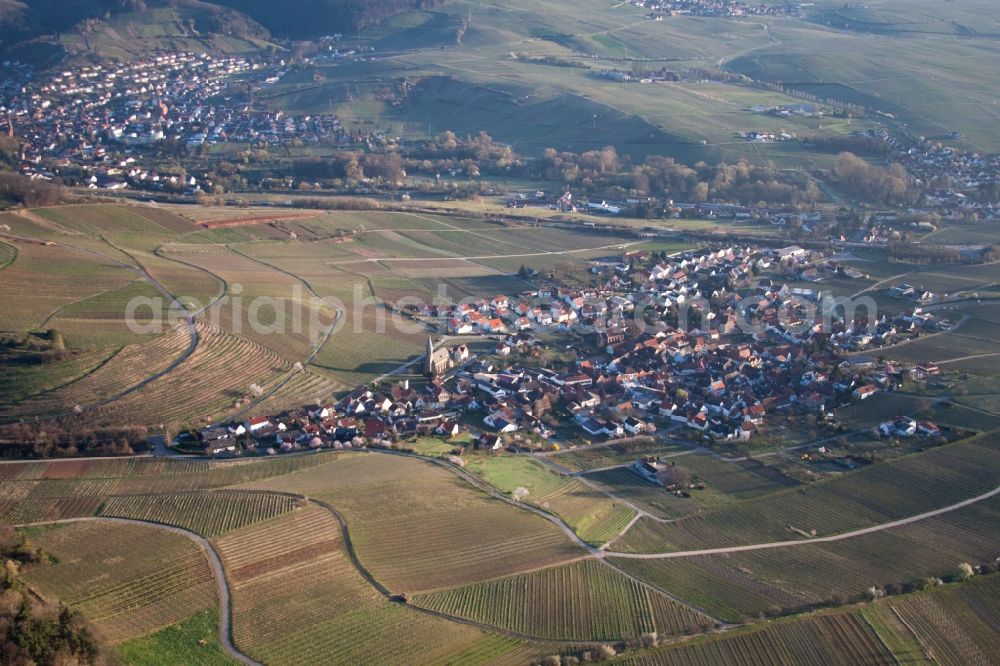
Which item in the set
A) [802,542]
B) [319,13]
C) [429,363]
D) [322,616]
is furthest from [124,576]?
[319,13]

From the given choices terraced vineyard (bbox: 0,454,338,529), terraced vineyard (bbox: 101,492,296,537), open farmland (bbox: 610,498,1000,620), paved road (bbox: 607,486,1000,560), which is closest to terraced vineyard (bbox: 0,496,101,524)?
terraced vineyard (bbox: 0,454,338,529)

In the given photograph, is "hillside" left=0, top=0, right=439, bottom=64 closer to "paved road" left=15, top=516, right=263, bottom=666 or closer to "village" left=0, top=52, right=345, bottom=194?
"village" left=0, top=52, right=345, bottom=194

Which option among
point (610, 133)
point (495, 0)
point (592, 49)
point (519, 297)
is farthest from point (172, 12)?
point (519, 297)

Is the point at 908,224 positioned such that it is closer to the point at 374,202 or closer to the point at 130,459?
the point at 374,202

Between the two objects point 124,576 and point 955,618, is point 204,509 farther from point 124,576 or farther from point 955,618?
point 955,618

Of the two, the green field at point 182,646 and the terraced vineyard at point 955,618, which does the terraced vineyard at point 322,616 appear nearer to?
the green field at point 182,646

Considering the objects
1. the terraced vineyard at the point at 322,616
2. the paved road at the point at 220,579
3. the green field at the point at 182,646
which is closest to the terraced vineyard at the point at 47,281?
the paved road at the point at 220,579
